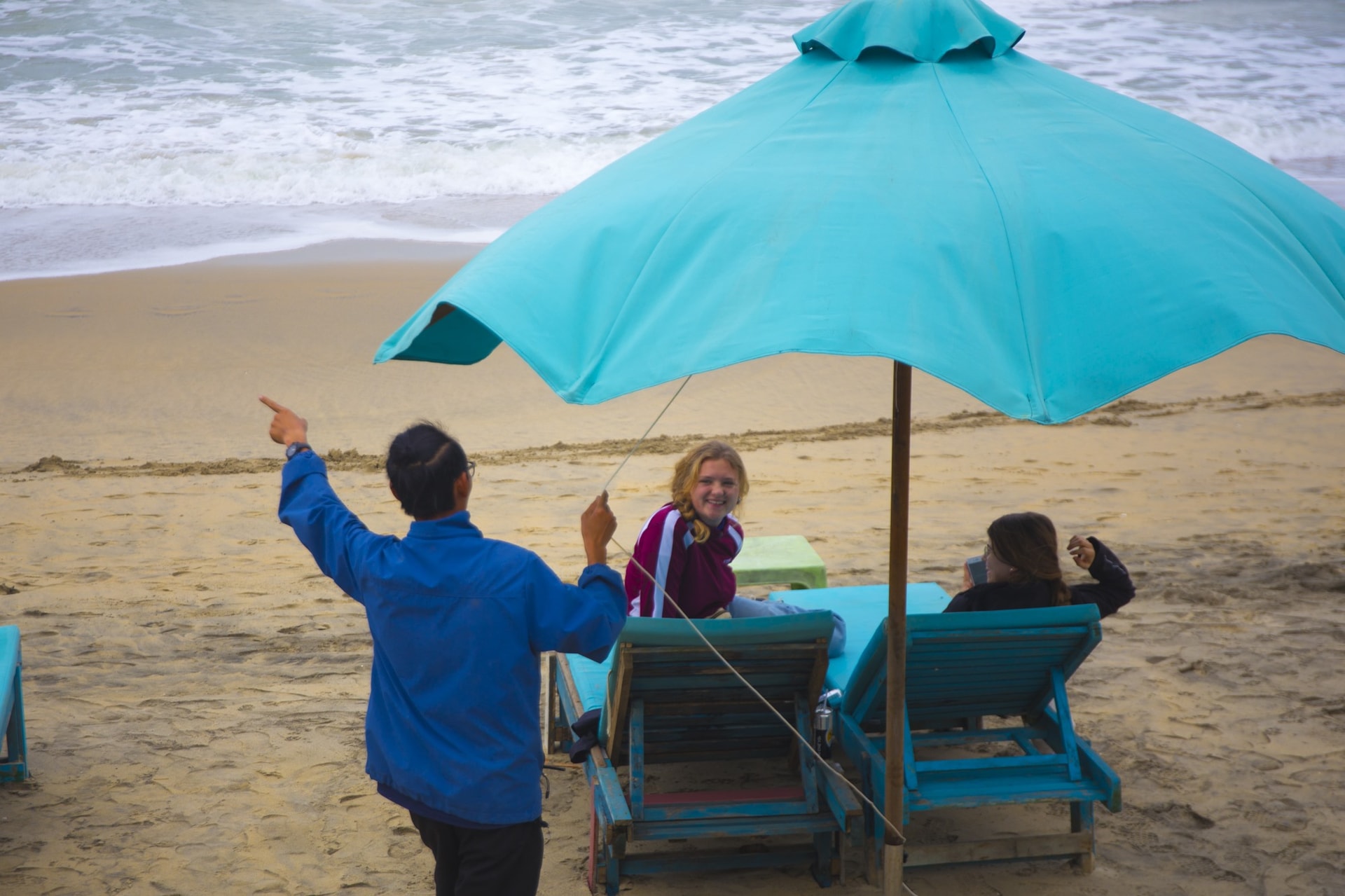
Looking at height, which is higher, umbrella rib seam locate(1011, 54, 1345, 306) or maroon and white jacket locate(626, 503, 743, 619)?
umbrella rib seam locate(1011, 54, 1345, 306)

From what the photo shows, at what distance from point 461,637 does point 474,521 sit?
4.84 metres

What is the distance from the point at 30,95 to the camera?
21828 millimetres

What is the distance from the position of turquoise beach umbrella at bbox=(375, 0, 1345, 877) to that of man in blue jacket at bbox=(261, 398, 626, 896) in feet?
1.42

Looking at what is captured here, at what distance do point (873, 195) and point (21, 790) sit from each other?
370 centimetres

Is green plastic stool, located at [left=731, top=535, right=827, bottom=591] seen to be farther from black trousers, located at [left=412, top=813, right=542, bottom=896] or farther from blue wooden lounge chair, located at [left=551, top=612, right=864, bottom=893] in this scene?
black trousers, located at [left=412, top=813, right=542, bottom=896]

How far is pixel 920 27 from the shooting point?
8.77 ft

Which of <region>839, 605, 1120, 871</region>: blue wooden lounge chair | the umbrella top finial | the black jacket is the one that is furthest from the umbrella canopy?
the black jacket

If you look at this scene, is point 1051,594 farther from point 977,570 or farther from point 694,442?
point 694,442

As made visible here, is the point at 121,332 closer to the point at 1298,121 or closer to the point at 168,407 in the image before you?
the point at 168,407

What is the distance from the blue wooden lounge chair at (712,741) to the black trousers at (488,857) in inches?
27.9

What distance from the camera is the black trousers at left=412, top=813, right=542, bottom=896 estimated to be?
241 cm

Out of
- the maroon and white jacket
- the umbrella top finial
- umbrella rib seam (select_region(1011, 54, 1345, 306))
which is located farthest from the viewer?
the maroon and white jacket

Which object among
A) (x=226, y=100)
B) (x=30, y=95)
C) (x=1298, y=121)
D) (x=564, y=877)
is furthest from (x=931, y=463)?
(x=30, y=95)

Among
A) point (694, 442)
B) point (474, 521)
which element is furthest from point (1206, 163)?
point (694, 442)
